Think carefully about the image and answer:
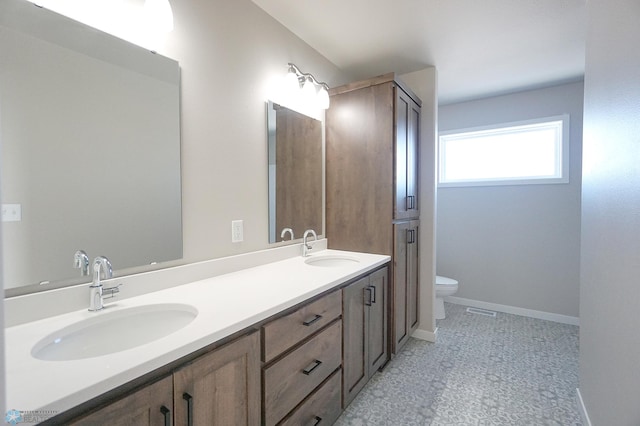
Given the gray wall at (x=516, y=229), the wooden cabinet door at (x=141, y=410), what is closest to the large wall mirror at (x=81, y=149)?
the wooden cabinet door at (x=141, y=410)

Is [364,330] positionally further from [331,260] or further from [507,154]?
[507,154]

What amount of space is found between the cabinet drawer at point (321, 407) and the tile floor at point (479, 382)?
18cm

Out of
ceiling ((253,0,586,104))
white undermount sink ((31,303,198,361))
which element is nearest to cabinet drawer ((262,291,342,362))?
white undermount sink ((31,303,198,361))

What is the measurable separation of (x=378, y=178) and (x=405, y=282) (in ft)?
2.93

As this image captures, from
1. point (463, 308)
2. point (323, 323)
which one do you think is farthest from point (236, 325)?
point (463, 308)

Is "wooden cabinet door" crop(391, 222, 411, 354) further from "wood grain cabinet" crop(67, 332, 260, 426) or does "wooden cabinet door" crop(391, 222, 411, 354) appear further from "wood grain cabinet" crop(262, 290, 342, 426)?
"wood grain cabinet" crop(67, 332, 260, 426)

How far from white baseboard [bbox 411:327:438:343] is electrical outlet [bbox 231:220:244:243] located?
6.34 ft

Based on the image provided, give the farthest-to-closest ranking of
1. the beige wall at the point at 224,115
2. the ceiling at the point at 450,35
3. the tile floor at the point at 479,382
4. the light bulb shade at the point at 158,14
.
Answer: the ceiling at the point at 450,35, the tile floor at the point at 479,382, the beige wall at the point at 224,115, the light bulb shade at the point at 158,14

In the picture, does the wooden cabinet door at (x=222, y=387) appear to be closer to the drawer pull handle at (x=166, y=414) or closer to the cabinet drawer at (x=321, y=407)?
the drawer pull handle at (x=166, y=414)

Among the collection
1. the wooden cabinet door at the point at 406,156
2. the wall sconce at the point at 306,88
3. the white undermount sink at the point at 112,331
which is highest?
the wall sconce at the point at 306,88

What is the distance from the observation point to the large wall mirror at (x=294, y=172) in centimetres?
190

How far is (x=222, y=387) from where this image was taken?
0.91 m

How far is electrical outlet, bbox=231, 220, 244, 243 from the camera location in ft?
5.31

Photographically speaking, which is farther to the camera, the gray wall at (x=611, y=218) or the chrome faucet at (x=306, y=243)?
the chrome faucet at (x=306, y=243)
